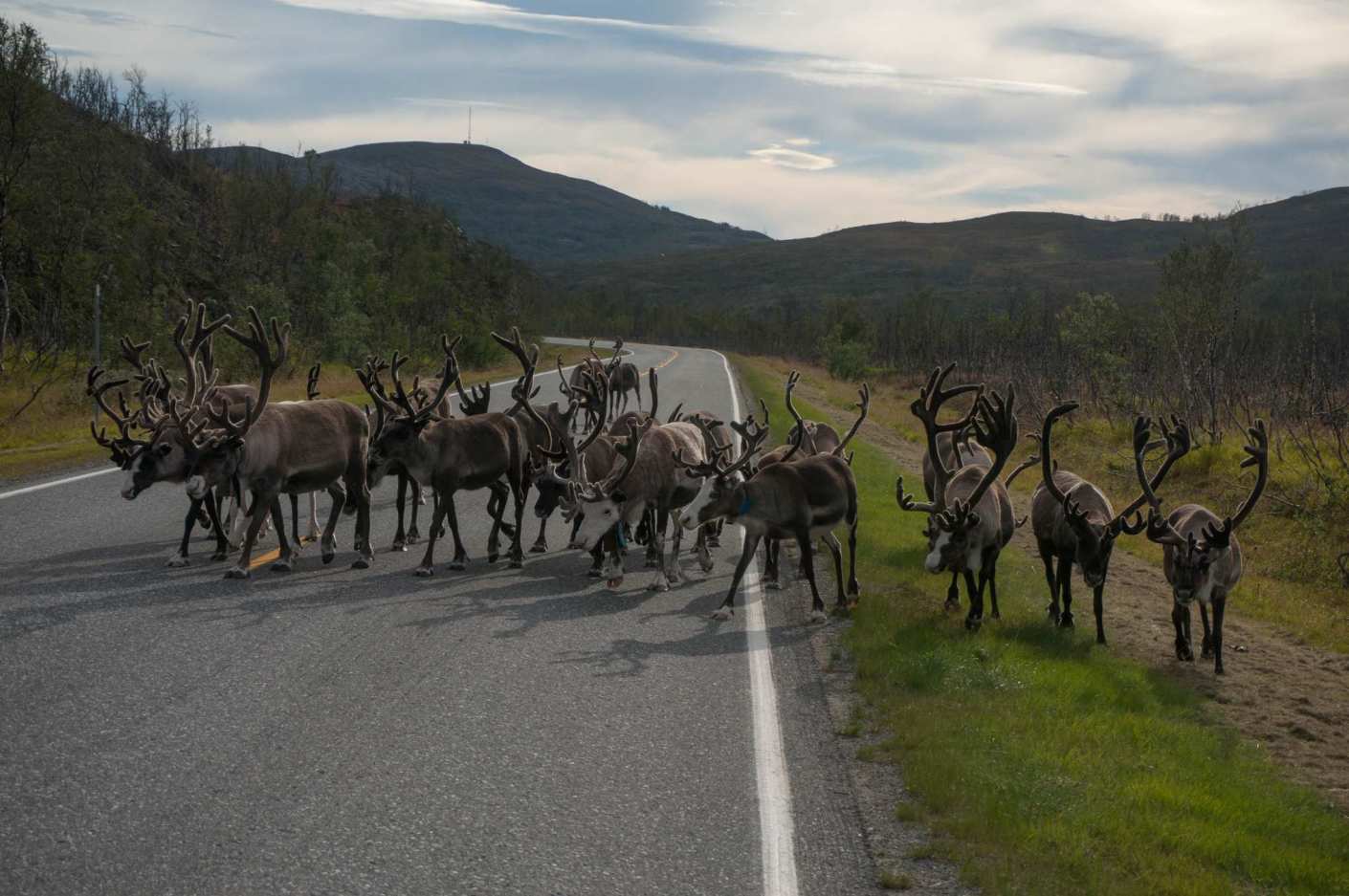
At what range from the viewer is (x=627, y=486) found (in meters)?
13.3

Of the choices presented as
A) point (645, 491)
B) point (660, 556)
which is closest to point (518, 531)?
point (645, 491)

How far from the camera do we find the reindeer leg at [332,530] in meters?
13.0

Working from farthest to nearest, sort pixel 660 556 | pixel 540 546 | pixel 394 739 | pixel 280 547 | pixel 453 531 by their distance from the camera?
pixel 540 546, pixel 660 556, pixel 453 531, pixel 280 547, pixel 394 739

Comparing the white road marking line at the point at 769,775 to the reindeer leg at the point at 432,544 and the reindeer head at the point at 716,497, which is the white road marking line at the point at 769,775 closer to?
the reindeer head at the point at 716,497

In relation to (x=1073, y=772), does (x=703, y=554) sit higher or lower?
higher

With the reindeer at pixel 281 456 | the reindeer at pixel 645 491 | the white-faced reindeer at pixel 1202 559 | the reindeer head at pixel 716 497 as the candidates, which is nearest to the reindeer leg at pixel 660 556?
the reindeer at pixel 645 491

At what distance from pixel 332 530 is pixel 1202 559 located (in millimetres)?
9013

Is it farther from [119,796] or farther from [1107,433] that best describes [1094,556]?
[1107,433]

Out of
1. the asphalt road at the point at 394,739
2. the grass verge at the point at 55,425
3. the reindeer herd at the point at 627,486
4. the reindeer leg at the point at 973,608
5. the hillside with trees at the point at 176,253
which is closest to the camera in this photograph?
the asphalt road at the point at 394,739

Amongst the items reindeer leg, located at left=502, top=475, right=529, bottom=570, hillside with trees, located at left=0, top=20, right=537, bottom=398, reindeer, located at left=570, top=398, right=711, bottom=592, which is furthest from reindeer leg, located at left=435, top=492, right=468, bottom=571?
hillside with trees, located at left=0, top=20, right=537, bottom=398

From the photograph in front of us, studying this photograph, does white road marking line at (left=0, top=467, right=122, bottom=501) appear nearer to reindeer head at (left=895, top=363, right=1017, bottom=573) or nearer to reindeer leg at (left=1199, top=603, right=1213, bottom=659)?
reindeer head at (left=895, top=363, right=1017, bottom=573)

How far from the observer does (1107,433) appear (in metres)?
32.3

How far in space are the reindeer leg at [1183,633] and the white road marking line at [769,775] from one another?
402 centimetres

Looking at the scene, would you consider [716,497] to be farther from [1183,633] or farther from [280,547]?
[1183,633]
